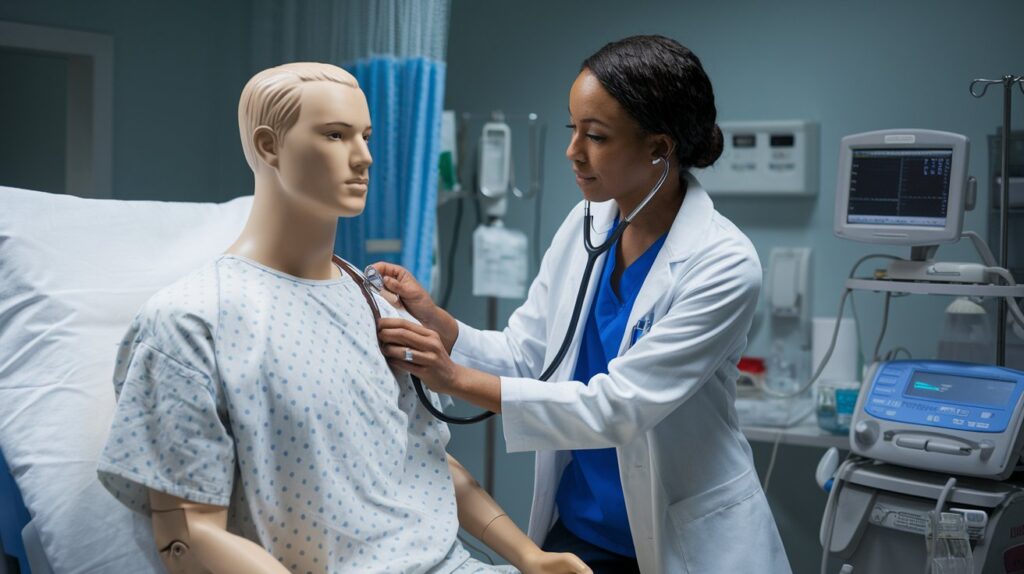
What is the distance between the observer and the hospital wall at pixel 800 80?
8.84 ft

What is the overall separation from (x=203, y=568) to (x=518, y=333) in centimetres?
83

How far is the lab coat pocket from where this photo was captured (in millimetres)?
1549

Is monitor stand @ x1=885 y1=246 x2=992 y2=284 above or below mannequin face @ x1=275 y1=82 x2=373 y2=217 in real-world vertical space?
below

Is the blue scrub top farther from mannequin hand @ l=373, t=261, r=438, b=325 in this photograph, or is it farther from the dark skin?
mannequin hand @ l=373, t=261, r=438, b=325

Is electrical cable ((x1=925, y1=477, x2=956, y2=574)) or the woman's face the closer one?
the woman's face

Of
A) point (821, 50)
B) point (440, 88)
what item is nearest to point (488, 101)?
point (440, 88)

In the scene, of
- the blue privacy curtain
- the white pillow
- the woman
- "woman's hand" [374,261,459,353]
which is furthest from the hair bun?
the blue privacy curtain

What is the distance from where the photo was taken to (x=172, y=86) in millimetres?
3336

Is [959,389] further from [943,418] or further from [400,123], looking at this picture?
[400,123]

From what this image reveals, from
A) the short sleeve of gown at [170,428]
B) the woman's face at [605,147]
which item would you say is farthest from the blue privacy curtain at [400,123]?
the short sleeve of gown at [170,428]

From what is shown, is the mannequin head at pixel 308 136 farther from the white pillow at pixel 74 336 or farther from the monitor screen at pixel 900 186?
the monitor screen at pixel 900 186

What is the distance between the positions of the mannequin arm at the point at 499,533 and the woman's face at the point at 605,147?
508mm

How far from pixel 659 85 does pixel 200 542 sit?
938 mm

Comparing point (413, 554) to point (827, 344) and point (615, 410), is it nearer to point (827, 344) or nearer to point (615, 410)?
point (615, 410)
